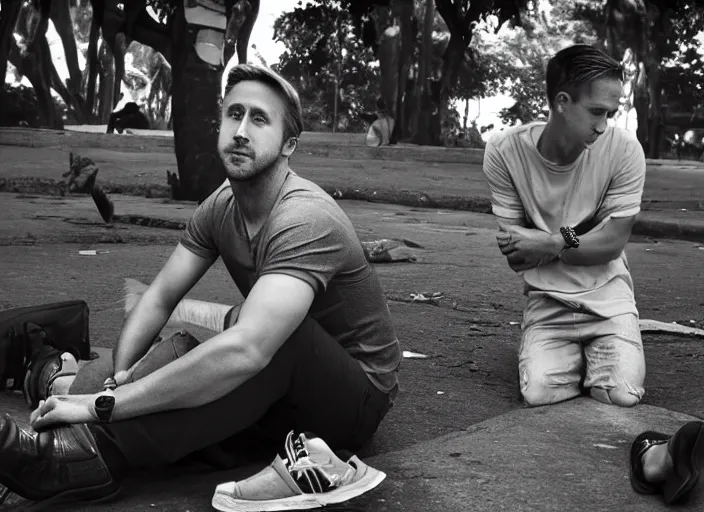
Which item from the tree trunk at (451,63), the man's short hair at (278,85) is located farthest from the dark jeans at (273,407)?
the tree trunk at (451,63)

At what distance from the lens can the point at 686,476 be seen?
2.59 metres

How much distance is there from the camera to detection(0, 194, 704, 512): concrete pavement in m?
2.76

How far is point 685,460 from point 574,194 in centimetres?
150

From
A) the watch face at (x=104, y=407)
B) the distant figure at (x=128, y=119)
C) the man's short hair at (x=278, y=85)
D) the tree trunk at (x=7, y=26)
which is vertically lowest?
the watch face at (x=104, y=407)

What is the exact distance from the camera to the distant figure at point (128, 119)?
13961 millimetres

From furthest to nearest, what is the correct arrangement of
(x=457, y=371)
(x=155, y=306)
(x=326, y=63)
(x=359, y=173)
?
(x=359, y=173)
(x=326, y=63)
(x=457, y=371)
(x=155, y=306)

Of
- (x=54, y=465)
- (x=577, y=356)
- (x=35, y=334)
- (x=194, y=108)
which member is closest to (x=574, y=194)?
(x=577, y=356)

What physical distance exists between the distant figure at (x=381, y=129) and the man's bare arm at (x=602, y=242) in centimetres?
1009

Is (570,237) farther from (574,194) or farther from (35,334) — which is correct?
(35,334)

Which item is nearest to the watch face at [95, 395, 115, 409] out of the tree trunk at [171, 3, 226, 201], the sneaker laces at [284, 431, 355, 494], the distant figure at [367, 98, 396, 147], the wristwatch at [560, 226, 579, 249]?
the sneaker laces at [284, 431, 355, 494]

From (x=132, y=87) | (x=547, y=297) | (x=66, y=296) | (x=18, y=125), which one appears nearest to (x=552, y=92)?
→ (x=547, y=297)

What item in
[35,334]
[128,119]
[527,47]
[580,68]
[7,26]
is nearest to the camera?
[35,334]

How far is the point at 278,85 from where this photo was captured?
286 cm

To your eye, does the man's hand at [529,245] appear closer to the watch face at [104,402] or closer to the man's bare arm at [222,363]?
the man's bare arm at [222,363]
